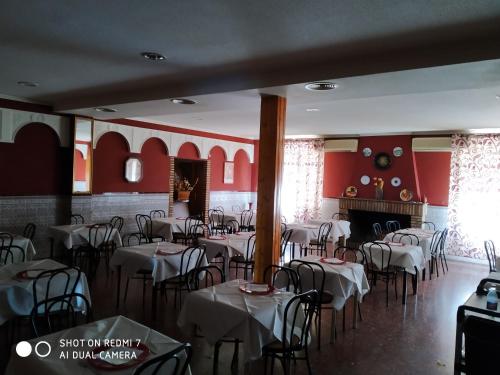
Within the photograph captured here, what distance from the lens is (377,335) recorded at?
155 inches

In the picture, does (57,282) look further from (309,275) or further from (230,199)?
(230,199)

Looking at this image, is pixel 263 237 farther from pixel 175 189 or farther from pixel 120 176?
pixel 175 189

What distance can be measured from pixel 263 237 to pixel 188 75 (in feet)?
6.74

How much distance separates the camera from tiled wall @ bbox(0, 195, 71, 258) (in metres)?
6.09

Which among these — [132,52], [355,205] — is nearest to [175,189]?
[355,205]

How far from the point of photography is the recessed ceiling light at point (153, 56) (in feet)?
11.7

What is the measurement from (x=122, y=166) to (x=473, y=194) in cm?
735

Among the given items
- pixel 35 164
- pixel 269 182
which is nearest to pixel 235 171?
pixel 35 164

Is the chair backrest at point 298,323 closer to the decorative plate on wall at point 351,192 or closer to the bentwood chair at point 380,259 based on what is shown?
the bentwood chair at point 380,259

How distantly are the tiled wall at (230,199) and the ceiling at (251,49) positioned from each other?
4.93 m

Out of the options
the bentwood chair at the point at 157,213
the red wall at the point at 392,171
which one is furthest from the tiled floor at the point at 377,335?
the red wall at the point at 392,171

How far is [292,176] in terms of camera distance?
10.5m

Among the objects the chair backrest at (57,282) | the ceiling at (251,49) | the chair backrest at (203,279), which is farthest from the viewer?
the chair backrest at (203,279)

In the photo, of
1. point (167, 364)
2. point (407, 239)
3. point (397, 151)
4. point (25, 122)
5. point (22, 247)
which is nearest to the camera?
point (167, 364)
